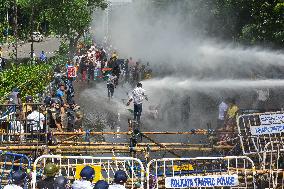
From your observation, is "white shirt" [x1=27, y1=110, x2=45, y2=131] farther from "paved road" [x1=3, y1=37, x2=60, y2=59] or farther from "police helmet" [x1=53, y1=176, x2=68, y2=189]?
"paved road" [x1=3, y1=37, x2=60, y2=59]

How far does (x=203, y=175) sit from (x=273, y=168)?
7.74 feet

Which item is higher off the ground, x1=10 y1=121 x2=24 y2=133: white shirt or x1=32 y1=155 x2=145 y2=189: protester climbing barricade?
x1=10 y1=121 x2=24 y2=133: white shirt

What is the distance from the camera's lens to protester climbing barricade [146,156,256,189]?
10461 mm

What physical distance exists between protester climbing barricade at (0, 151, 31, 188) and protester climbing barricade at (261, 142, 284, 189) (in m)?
5.54

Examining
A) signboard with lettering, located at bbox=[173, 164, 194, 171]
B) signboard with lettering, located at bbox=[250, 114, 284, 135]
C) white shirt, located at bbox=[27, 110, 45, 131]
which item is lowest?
signboard with lettering, located at bbox=[173, 164, 194, 171]

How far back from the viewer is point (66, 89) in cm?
2531

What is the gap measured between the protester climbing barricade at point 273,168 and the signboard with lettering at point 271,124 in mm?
536

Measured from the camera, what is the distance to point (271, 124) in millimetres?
13477

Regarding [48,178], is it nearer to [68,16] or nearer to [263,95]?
[263,95]

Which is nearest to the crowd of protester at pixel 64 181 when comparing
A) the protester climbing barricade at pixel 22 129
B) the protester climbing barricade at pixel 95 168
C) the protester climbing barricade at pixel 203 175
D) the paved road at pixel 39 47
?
the protester climbing barricade at pixel 95 168

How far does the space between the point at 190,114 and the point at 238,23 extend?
9.38m

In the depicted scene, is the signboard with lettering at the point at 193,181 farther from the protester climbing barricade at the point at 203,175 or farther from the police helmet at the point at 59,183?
the police helmet at the point at 59,183

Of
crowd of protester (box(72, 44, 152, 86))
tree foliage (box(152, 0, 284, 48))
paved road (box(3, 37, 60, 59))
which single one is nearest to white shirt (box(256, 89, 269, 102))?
tree foliage (box(152, 0, 284, 48))

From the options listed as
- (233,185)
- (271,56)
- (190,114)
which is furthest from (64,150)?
(271,56)
